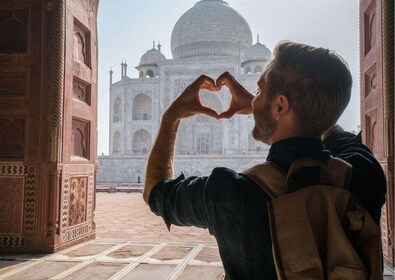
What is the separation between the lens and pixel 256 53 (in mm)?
27281

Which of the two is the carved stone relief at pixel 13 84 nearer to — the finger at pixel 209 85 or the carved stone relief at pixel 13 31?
the carved stone relief at pixel 13 31

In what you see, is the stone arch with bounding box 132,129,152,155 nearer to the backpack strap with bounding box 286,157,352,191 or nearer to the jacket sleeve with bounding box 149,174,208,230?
the jacket sleeve with bounding box 149,174,208,230

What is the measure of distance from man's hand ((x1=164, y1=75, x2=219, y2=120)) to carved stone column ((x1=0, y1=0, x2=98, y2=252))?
9.77ft

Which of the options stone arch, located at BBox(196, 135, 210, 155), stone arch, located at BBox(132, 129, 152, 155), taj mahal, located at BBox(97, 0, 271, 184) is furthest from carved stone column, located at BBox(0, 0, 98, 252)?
stone arch, located at BBox(132, 129, 152, 155)

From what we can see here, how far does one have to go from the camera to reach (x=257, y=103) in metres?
0.84

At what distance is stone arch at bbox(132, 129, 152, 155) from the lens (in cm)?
2622

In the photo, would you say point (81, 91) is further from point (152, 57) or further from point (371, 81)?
point (152, 57)

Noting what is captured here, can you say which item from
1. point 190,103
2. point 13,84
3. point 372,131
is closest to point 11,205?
point 13,84

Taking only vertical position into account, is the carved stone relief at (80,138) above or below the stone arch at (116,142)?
below

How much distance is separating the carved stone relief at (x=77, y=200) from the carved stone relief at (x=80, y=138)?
29 centimetres

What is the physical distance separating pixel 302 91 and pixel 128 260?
2866 mm

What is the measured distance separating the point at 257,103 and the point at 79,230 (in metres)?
3.70

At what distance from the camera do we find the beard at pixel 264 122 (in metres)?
0.83

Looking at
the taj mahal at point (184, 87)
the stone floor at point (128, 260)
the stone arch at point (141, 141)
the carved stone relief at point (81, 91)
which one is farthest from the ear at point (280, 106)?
the stone arch at point (141, 141)
